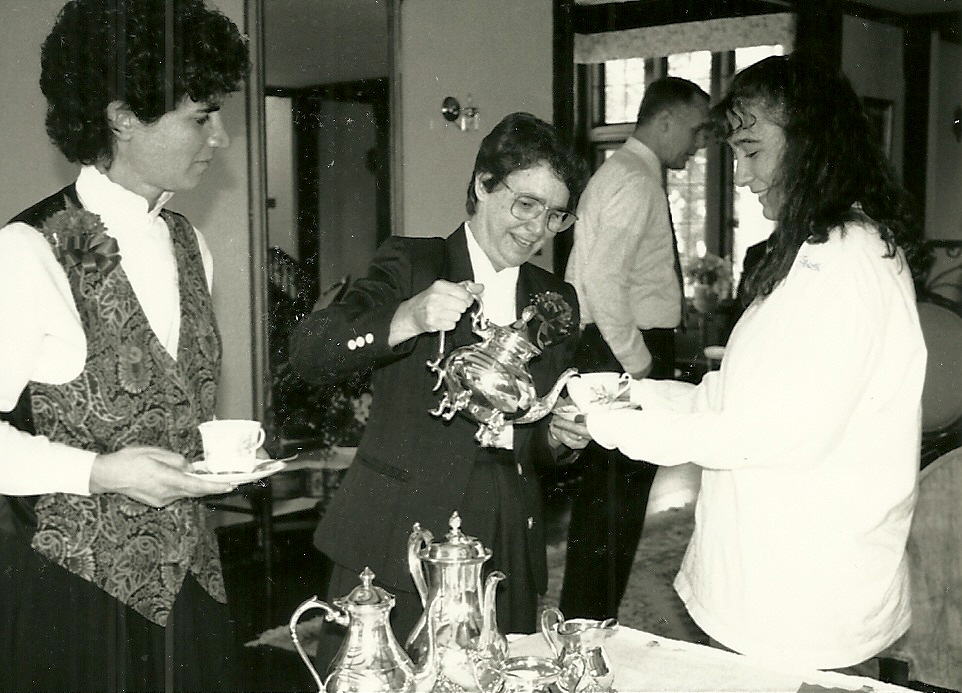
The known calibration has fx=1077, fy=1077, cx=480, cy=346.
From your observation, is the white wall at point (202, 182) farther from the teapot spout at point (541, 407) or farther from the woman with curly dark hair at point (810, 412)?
the woman with curly dark hair at point (810, 412)

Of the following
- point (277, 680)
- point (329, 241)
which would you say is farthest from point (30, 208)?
point (277, 680)

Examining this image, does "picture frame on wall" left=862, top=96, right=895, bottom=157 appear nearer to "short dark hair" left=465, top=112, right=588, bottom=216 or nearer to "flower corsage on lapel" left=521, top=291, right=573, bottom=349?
"short dark hair" left=465, top=112, right=588, bottom=216

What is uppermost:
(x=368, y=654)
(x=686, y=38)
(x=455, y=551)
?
(x=686, y=38)

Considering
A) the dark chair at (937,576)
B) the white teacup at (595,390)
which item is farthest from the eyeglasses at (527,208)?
the dark chair at (937,576)

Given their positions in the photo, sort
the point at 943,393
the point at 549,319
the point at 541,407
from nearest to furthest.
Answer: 1. the point at 541,407
2. the point at 549,319
3. the point at 943,393

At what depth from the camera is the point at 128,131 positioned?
1.77m

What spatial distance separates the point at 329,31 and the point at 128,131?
0.50m

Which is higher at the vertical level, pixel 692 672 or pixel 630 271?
pixel 630 271

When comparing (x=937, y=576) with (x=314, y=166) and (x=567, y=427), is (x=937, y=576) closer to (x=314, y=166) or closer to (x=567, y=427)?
(x=567, y=427)

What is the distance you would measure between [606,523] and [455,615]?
114 centimetres

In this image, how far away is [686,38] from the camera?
2.38m

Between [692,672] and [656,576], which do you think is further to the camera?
[656,576]

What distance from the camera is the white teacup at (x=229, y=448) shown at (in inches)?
66.1

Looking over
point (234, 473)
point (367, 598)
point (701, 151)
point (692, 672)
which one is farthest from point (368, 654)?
point (701, 151)
